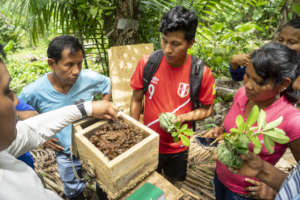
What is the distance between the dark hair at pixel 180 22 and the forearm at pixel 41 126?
93cm

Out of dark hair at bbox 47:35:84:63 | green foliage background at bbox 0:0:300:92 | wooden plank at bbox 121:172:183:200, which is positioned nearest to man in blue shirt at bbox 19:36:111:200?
dark hair at bbox 47:35:84:63

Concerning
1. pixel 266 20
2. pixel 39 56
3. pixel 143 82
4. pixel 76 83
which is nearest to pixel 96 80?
pixel 76 83

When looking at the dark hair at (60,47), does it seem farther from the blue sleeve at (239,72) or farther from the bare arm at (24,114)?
the blue sleeve at (239,72)

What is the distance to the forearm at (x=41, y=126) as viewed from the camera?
3.74ft

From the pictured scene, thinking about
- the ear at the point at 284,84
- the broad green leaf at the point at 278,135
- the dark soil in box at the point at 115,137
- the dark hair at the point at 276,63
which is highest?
the dark hair at the point at 276,63

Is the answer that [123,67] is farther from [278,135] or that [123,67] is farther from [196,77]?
[278,135]

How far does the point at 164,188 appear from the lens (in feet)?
3.80

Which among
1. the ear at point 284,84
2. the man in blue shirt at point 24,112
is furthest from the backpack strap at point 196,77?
the man in blue shirt at point 24,112

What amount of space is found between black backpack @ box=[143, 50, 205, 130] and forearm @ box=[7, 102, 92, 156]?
677mm

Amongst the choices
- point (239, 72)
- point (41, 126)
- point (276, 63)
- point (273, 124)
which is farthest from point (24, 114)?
point (239, 72)

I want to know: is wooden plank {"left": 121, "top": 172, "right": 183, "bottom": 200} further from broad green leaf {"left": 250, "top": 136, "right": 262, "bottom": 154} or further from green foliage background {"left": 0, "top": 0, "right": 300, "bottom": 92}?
green foliage background {"left": 0, "top": 0, "right": 300, "bottom": 92}

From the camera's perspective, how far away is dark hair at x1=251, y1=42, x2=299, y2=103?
3.59 ft

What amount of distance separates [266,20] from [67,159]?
22.9 feet

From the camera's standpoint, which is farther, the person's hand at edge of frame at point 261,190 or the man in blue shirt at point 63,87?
the man in blue shirt at point 63,87
